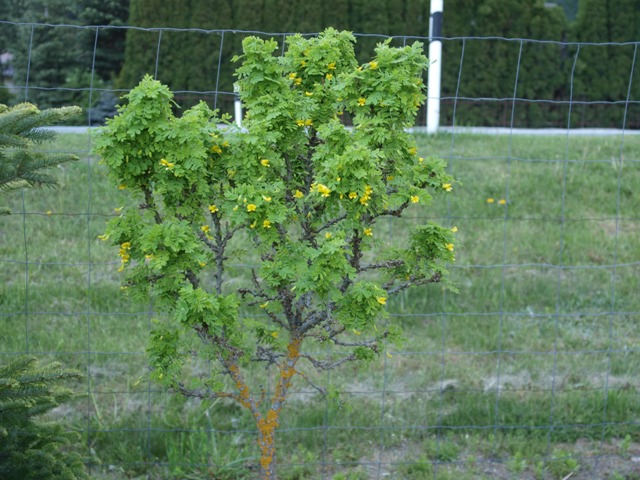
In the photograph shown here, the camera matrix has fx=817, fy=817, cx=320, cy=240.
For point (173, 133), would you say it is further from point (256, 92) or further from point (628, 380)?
point (628, 380)

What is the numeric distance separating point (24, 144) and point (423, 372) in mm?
2734

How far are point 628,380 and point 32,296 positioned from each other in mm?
3544

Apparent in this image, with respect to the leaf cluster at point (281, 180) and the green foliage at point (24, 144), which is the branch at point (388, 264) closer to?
the leaf cluster at point (281, 180)

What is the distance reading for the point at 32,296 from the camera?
5.00 meters

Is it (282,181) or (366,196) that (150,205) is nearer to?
(282,181)

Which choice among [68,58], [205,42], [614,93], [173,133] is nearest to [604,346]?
[173,133]

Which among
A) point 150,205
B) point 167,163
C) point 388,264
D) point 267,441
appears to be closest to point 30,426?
point 267,441

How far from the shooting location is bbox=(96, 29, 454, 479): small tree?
2.58 metres

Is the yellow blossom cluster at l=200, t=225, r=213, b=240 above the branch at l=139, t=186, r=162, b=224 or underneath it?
underneath

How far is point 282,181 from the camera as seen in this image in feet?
8.88

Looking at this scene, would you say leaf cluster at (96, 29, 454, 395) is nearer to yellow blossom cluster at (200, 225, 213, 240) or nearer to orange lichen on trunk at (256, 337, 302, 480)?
yellow blossom cluster at (200, 225, 213, 240)

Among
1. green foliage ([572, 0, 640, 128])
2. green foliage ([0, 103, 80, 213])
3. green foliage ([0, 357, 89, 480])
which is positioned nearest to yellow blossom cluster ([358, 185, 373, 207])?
green foliage ([0, 103, 80, 213])

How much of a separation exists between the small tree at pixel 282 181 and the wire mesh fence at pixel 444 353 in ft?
0.70

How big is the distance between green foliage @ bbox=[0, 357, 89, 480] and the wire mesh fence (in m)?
0.43
